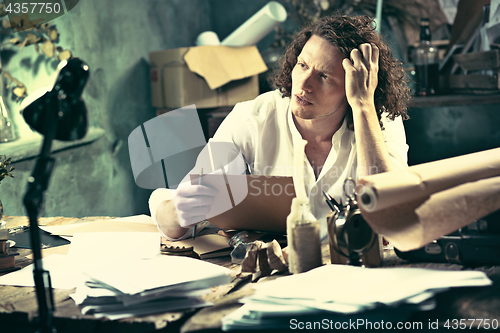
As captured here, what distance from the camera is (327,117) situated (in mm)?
1535

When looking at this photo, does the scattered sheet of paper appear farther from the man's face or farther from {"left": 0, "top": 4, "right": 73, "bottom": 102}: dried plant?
{"left": 0, "top": 4, "right": 73, "bottom": 102}: dried plant

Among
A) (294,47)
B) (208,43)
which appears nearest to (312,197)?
(294,47)

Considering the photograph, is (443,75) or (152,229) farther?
(443,75)

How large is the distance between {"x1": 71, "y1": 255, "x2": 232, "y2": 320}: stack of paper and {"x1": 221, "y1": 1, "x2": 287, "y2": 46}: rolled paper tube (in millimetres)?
2226

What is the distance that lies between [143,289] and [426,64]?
97.0 inches

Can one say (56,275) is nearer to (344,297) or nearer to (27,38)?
(344,297)

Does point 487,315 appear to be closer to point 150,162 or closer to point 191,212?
point 191,212

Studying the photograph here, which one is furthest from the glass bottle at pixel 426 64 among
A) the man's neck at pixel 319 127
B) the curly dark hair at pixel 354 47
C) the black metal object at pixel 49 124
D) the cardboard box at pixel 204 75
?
the black metal object at pixel 49 124

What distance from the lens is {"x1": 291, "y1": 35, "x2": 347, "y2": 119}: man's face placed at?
1408mm

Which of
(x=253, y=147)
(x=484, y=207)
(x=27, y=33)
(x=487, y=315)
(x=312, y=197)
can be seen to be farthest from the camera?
(x=27, y=33)

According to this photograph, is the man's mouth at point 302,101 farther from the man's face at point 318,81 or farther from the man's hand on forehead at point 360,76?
the man's hand on forehead at point 360,76

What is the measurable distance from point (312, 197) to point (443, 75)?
1720 mm

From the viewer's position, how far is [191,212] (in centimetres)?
117

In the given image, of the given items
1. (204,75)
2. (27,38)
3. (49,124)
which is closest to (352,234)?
(49,124)
